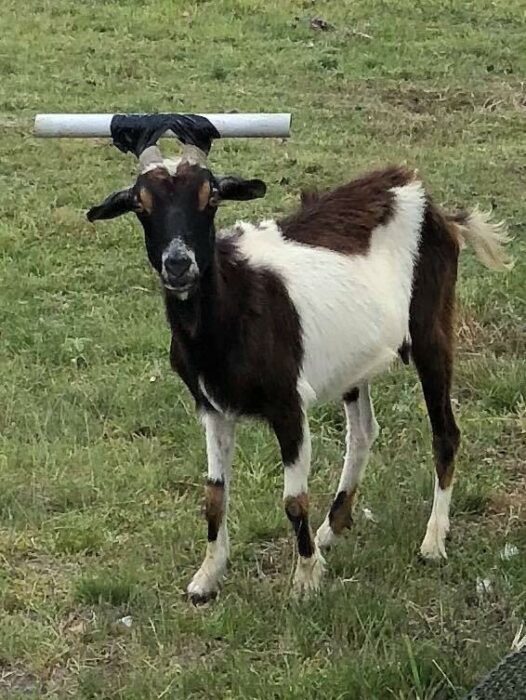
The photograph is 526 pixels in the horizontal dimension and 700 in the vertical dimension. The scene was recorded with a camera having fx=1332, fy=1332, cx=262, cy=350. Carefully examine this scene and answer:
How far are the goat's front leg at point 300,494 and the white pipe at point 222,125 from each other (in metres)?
0.96

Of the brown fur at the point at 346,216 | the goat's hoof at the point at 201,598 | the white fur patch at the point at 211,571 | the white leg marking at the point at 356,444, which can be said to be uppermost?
the brown fur at the point at 346,216

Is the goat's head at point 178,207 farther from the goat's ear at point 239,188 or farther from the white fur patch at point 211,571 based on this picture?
the white fur patch at point 211,571

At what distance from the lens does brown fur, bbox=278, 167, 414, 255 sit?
491cm

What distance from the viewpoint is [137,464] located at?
18.2ft

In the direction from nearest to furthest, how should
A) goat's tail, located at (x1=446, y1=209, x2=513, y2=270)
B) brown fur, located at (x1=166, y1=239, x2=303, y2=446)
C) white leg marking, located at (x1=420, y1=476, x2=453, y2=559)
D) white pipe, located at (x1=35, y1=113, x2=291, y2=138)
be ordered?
white pipe, located at (x1=35, y1=113, x2=291, y2=138)
brown fur, located at (x1=166, y1=239, x2=303, y2=446)
white leg marking, located at (x1=420, y1=476, x2=453, y2=559)
goat's tail, located at (x1=446, y1=209, x2=513, y2=270)

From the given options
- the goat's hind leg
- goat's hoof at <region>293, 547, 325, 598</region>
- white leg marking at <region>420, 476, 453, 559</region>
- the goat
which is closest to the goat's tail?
the goat

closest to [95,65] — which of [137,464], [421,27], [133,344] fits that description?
[421,27]

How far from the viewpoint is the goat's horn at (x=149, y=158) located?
13.8 ft

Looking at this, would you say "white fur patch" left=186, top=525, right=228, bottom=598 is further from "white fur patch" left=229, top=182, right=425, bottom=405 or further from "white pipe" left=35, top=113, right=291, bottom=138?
"white pipe" left=35, top=113, right=291, bottom=138

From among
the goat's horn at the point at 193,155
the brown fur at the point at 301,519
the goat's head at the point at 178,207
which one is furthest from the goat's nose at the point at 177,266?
the brown fur at the point at 301,519

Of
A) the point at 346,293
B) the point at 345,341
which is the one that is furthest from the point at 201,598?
the point at 346,293

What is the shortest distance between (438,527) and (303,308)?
3.30 ft

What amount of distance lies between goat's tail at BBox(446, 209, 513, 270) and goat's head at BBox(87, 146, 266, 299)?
1.27 m

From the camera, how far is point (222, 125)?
14.1ft
